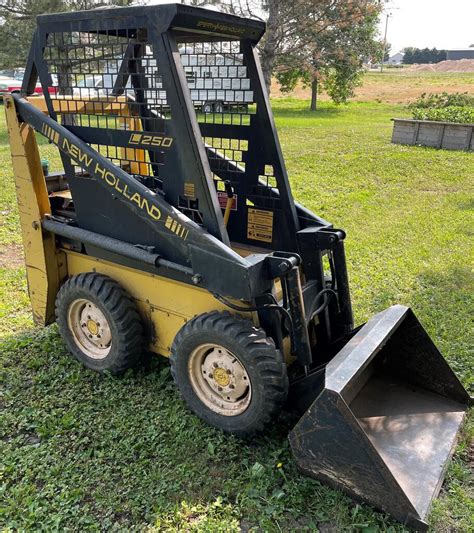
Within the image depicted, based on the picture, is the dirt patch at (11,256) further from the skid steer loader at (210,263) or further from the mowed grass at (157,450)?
the skid steer loader at (210,263)

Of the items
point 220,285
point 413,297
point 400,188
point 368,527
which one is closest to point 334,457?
point 368,527

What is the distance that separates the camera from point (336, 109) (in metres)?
26.3

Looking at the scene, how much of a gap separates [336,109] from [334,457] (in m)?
25.8

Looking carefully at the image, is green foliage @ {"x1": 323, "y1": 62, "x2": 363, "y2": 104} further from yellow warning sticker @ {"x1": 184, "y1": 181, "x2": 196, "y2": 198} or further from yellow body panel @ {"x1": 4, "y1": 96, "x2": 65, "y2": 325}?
yellow warning sticker @ {"x1": 184, "y1": 181, "x2": 196, "y2": 198}

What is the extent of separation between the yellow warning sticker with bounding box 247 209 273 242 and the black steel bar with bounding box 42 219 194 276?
879 millimetres

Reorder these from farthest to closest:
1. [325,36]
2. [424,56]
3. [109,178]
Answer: [424,56]
[325,36]
[109,178]

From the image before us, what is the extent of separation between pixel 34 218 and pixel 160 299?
112 cm

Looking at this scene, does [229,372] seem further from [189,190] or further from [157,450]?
[189,190]

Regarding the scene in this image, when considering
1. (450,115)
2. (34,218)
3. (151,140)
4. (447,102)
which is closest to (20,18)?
(450,115)

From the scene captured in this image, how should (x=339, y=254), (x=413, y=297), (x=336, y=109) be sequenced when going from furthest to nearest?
(x=336, y=109) → (x=413, y=297) → (x=339, y=254)

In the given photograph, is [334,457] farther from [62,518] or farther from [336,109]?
[336,109]

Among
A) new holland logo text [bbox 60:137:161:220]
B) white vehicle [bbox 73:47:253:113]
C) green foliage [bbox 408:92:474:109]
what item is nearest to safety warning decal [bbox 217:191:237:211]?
white vehicle [bbox 73:47:253:113]

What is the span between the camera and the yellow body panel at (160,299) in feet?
10.7

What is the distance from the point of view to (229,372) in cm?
302
